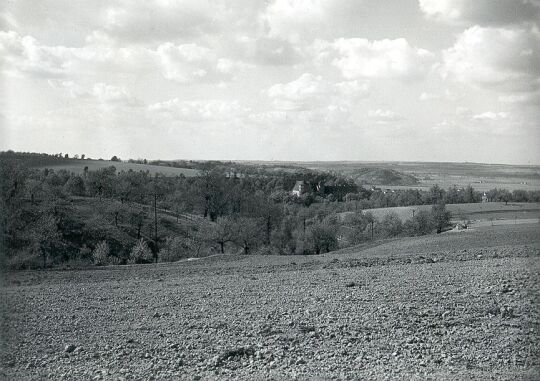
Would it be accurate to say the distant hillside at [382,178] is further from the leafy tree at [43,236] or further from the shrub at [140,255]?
the leafy tree at [43,236]

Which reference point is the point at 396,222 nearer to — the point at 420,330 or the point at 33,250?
the point at 33,250

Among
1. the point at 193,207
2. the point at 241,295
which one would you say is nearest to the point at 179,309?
the point at 241,295

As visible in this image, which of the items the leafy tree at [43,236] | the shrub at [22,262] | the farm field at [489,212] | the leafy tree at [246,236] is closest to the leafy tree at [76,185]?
the leafy tree at [43,236]

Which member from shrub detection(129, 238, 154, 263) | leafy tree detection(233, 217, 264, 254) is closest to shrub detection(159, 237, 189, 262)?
shrub detection(129, 238, 154, 263)

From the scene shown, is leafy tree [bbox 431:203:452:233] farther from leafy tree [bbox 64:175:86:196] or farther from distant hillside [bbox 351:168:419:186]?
distant hillside [bbox 351:168:419:186]

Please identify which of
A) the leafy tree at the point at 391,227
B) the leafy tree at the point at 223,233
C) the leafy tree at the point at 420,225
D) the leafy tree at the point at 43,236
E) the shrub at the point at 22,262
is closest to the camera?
the shrub at the point at 22,262
